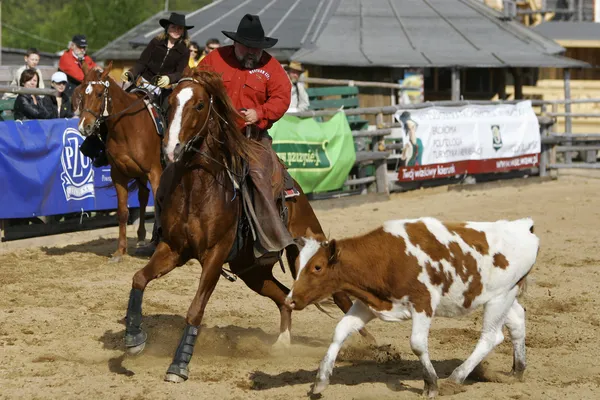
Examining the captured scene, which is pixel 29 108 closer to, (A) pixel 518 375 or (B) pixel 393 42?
(A) pixel 518 375

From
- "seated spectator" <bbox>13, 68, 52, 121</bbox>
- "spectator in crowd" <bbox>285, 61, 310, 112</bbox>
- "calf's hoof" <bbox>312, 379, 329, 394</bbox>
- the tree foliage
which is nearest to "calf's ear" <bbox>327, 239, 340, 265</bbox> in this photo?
"calf's hoof" <bbox>312, 379, 329, 394</bbox>

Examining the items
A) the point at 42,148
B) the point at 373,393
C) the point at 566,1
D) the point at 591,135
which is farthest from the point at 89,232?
the point at 566,1

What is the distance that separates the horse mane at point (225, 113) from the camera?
22.2 ft

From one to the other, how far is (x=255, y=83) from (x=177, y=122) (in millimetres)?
1120

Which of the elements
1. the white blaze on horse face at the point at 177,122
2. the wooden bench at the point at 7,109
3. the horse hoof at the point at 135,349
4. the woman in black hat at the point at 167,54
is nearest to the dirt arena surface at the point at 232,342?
the horse hoof at the point at 135,349

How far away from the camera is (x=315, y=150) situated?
15.8m

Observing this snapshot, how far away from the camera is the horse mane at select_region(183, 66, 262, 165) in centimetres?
675

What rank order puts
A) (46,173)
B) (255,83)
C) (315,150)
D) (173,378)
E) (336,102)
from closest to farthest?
1. (173,378)
2. (255,83)
3. (46,173)
4. (315,150)
5. (336,102)

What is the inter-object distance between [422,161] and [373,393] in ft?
38.9

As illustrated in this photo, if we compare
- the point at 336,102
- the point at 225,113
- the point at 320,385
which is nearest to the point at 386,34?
the point at 336,102

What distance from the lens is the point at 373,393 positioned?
6496mm

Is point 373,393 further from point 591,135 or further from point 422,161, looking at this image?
point 591,135

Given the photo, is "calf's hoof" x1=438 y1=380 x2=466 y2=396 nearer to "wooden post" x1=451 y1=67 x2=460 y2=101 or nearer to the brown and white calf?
the brown and white calf

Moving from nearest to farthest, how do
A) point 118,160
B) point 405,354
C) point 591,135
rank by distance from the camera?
1. point 405,354
2. point 118,160
3. point 591,135
